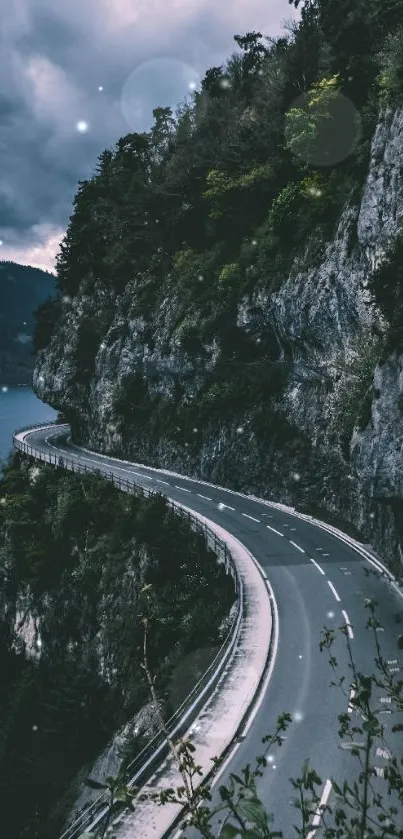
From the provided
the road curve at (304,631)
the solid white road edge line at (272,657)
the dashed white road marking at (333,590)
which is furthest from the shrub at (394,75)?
the solid white road edge line at (272,657)

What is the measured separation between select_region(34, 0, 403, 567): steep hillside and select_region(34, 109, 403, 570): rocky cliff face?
0.12 metres

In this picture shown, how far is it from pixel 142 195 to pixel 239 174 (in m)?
14.4

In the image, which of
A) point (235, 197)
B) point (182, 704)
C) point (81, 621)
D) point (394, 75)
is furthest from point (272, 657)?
point (235, 197)

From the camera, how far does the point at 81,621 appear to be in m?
36.5

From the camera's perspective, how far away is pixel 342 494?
31.9 metres

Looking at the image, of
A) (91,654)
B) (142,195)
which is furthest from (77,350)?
(91,654)

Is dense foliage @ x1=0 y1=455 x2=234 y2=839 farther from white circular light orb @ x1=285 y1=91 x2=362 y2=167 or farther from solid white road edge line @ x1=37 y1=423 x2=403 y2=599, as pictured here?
white circular light orb @ x1=285 y1=91 x2=362 y2=167

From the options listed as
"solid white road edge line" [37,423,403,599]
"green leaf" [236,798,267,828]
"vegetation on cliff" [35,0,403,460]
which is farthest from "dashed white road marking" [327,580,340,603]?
"green leaf" [236,798,267,828]

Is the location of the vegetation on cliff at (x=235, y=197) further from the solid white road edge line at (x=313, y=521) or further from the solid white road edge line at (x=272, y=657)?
the solid white road edge line at (x=272, y=657)

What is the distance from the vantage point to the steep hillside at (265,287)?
89.2 feet

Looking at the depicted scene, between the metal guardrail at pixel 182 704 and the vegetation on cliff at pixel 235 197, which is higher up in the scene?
the vegetation on cliff at pixel 235 197

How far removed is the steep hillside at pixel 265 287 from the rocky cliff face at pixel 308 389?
0.12 m

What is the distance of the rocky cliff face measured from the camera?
24.3m

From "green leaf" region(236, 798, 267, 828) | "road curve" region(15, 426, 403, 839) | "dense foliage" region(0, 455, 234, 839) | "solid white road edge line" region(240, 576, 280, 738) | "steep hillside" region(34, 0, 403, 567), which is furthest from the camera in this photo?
"steep hillside" region(34, 0, 403, 567)
